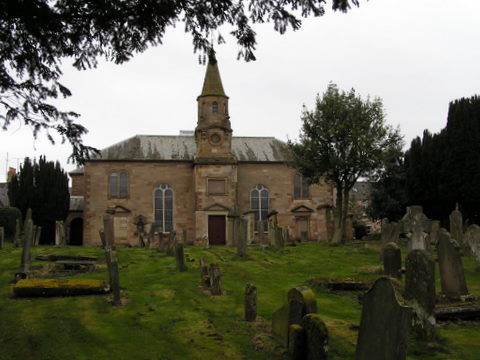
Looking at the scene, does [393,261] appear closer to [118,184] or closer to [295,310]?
[295,310]

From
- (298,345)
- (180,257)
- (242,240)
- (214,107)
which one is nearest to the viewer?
(298,345)

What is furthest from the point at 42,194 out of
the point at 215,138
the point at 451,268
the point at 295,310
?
the point at 295,310

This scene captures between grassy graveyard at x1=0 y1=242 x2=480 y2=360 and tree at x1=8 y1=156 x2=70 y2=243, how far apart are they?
2257cm

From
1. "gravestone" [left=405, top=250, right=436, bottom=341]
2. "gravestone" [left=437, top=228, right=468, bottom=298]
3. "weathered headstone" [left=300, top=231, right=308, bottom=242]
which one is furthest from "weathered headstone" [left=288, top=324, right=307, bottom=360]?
"weathered headstone" [left=300, top=231, right=308, bottom=242]

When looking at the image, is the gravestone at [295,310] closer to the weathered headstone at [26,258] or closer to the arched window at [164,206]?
the weathered headstone at [26,258]

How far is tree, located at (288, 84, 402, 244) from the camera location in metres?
28.0

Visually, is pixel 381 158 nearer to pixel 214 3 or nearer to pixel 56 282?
pixel 56 282

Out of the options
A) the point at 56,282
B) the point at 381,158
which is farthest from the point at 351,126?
the point at 56,282

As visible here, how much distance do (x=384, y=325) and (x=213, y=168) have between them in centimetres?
3330

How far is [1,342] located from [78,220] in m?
36.4

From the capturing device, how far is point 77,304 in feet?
39.4

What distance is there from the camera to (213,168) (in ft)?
128

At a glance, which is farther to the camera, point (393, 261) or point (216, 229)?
point (216, 229)

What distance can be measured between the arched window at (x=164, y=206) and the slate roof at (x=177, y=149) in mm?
2526
